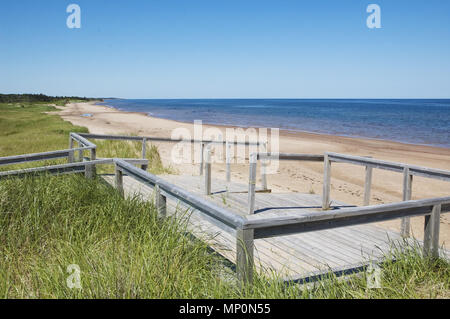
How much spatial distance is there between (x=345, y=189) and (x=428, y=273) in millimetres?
9256

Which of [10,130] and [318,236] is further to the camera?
[10,130]

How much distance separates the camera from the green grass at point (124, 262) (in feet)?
9.87

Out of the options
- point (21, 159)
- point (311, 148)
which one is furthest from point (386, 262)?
point (311, 148)

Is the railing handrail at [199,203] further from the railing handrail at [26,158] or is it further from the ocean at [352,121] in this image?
the ocean at [352,121]

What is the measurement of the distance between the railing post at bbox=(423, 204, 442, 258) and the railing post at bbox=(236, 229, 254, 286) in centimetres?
205

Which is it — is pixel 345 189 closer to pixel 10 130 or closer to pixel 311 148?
pixel 311 148

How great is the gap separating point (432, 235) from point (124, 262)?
10.0 feet

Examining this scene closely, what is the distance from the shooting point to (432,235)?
399 centimetres

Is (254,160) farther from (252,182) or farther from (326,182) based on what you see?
(326,182)

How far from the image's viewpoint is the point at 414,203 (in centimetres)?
386

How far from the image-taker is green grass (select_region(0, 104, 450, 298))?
3008 mm

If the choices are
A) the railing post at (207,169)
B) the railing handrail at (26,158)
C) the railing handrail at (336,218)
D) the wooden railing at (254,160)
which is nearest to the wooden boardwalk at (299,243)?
the railing handrail at (336,218)
